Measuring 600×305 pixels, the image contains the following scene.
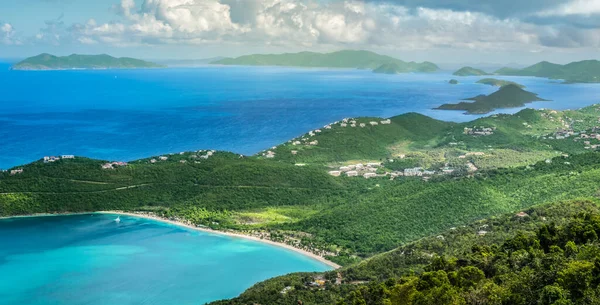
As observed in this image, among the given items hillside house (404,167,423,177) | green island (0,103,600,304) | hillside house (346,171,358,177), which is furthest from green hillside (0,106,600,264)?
hillside house (346,171,358,177)

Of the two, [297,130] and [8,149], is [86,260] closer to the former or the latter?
[8,149]

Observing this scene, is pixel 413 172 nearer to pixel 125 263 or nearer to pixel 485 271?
pixel 125 263

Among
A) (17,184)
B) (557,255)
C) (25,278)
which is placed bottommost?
(25,278)

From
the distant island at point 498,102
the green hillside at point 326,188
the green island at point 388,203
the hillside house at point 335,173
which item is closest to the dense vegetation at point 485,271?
the green island at point 388,203

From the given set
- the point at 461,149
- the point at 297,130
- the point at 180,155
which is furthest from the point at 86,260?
the point at 297,130

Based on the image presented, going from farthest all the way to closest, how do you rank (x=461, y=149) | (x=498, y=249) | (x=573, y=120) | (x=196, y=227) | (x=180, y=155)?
(x=573, y=120)
(x=461, y=149)
(x=180, y=155)
(x=196, y=227)
(x=498, y=249)

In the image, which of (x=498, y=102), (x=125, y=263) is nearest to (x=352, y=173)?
(x=125, y=263)
